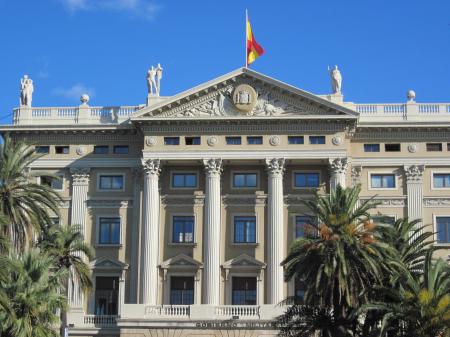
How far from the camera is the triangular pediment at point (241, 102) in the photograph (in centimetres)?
8162

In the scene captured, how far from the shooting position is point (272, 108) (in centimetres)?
8219

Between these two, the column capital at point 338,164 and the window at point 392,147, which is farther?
the window at point 392,147

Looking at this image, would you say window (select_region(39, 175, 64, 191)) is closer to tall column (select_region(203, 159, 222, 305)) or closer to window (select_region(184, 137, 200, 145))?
window (select_region(184, 137, 200, 145))

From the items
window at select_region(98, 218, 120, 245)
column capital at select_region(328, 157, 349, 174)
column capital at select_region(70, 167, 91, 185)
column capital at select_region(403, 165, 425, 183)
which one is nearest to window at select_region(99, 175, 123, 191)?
column capital at select_region(70, 167, 91, 185)

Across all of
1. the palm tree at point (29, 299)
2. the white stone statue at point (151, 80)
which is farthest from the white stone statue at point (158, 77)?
the palm tree at point (29, 299)

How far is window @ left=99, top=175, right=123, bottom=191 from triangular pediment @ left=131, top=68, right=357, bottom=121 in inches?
260

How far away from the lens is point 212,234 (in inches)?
3174

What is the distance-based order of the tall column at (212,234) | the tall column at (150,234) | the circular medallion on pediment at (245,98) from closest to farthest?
the tall column at (212,234)
the tall column at (150,234)
the circular medallion on pediment at (245,98)

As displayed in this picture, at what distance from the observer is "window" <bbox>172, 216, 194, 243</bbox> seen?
8243 cm

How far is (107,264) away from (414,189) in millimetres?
27817

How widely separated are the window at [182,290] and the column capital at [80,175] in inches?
481

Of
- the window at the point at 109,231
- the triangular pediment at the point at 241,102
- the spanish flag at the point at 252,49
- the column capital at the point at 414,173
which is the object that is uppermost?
the spanish flag at the point at 252,49

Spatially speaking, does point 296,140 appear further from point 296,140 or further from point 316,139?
point 316,139

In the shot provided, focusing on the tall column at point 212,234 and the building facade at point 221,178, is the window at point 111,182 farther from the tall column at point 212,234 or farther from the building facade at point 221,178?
the tall column at point 212,234
